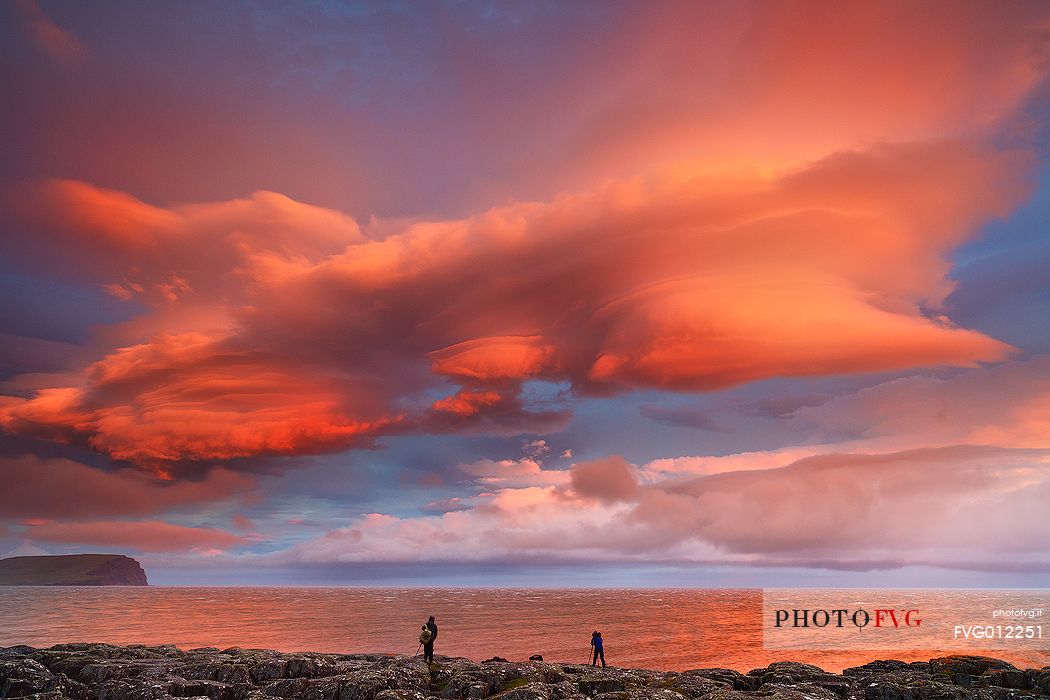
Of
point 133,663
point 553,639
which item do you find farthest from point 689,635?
point 133,663

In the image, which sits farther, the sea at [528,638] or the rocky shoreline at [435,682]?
the sea at [528,638]

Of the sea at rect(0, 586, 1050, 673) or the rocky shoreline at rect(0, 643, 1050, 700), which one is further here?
the sea at rect(0, 586, 1050, 673)

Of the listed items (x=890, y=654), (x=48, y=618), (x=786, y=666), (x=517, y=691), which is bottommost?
(x=48, y=618)

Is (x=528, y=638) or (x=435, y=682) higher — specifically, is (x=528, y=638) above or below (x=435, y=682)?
below

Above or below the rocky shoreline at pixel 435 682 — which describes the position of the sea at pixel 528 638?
below

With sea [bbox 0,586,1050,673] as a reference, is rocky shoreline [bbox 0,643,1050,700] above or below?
above

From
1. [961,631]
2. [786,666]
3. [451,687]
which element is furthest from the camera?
[961,631]

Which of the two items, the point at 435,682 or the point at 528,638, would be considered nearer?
the point at 435,682

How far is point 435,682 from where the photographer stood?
88.4 ft

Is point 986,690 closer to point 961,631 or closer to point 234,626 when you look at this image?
point 961,631

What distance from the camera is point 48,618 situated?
11244 centimetres

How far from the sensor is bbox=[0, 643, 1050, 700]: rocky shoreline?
2069cm

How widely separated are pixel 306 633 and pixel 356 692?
238 feet

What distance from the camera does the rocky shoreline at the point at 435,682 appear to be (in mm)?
20688
